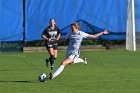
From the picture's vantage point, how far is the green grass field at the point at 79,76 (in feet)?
45.0

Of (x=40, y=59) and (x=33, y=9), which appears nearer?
(x=40, y=59)

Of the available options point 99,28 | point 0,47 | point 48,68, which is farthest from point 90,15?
point 48,68

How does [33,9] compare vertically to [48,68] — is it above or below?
above

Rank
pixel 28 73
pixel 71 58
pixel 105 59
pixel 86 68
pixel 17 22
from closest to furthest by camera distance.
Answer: pixel 71 58 < pixel 28 73 < pixel 86 68 < pixel 105 59 < pixel 17 22

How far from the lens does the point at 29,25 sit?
29.7 m

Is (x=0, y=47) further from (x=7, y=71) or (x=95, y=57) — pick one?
(x=7, y=71)

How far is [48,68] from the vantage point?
2039 cm

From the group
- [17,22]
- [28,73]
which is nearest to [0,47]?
[17,22]

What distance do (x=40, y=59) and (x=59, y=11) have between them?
19.0 ft

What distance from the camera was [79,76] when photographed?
56.1 ft

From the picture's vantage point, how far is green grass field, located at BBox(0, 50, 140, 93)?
1371 centimetres

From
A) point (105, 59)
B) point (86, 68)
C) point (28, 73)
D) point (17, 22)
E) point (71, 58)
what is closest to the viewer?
point (71, 58)

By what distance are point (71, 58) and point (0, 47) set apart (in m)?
14.6

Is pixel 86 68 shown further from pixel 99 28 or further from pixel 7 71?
pixel 99 28
